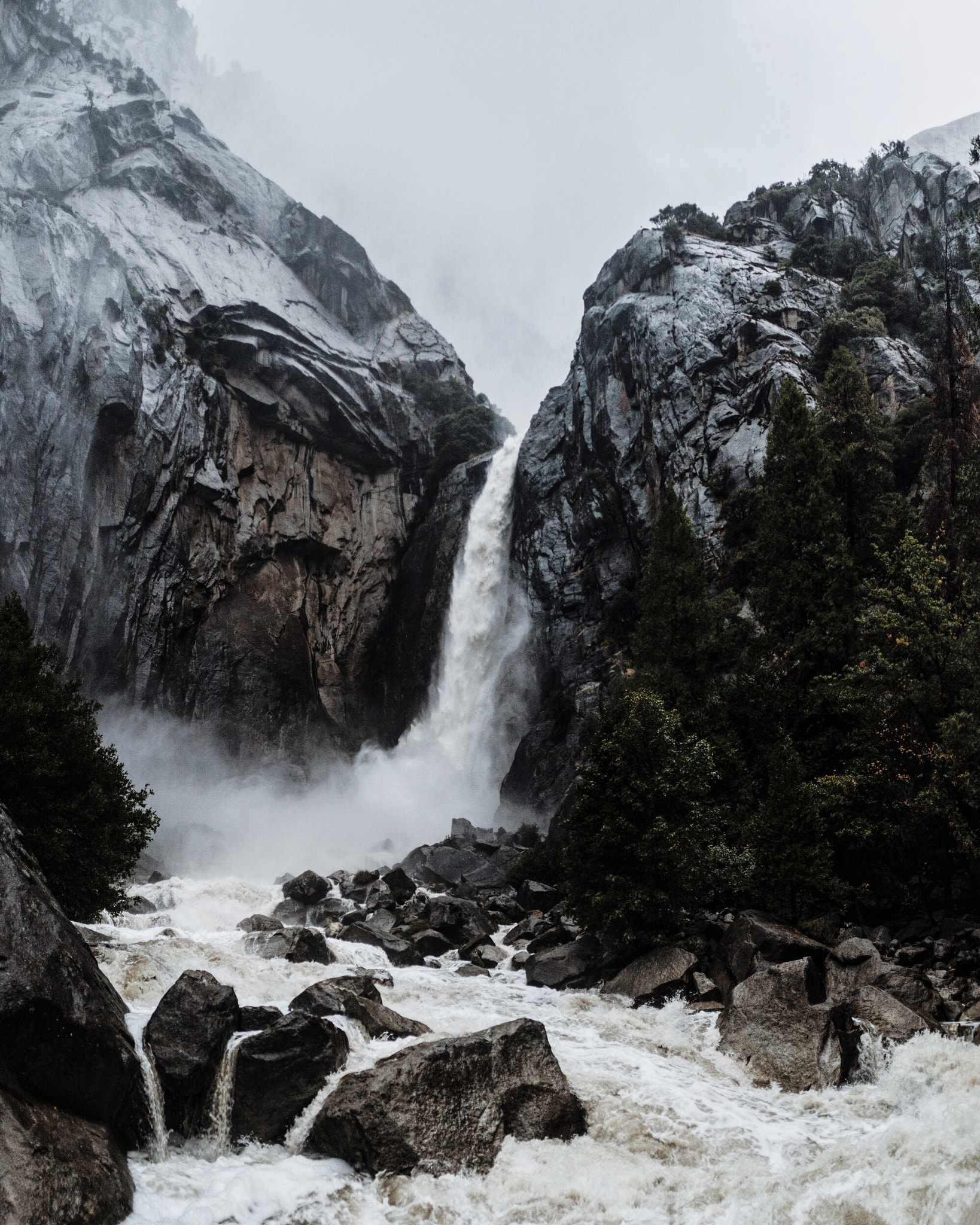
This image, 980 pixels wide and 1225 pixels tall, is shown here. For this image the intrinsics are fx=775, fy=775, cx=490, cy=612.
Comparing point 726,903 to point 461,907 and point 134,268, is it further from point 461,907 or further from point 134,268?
point 134,268

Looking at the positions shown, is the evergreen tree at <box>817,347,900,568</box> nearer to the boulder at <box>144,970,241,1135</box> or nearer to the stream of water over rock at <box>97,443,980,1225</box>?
the stream of water over rock at <box>97,443,980,1225</box>

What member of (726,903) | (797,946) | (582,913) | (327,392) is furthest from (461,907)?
(327,392)

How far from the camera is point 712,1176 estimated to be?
9.38 metres

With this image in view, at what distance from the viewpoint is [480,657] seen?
165ft

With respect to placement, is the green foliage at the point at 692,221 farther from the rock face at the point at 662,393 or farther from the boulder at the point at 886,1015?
the boulder at the point at 886,1015

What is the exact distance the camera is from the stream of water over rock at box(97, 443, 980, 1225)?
8500 millimetres

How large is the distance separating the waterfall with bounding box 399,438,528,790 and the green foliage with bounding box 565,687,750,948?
2538 centimetres

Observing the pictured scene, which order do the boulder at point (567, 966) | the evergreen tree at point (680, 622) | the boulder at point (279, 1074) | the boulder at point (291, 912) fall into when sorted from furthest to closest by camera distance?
the evergreen tree at point (680, 622), the boulder at point (291, 912), the boulder at point (567, 966), the boulder at point (279, 1074)

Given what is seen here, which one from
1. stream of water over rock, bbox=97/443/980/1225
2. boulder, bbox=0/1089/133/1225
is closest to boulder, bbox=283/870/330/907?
stream of water over rock, bbox=97/443/980/1225

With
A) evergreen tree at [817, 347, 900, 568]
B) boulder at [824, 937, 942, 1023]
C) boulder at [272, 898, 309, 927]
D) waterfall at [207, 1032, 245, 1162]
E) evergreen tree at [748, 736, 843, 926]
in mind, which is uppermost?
evergreen tree at [817, 347, 900, 568]

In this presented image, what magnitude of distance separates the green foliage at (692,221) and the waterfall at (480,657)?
23.0 meters

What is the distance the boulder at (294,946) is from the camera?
1938 cm

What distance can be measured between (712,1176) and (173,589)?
150 feet

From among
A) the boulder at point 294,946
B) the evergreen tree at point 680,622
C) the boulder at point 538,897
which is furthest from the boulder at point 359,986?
the evergreen tree at point 680,622
